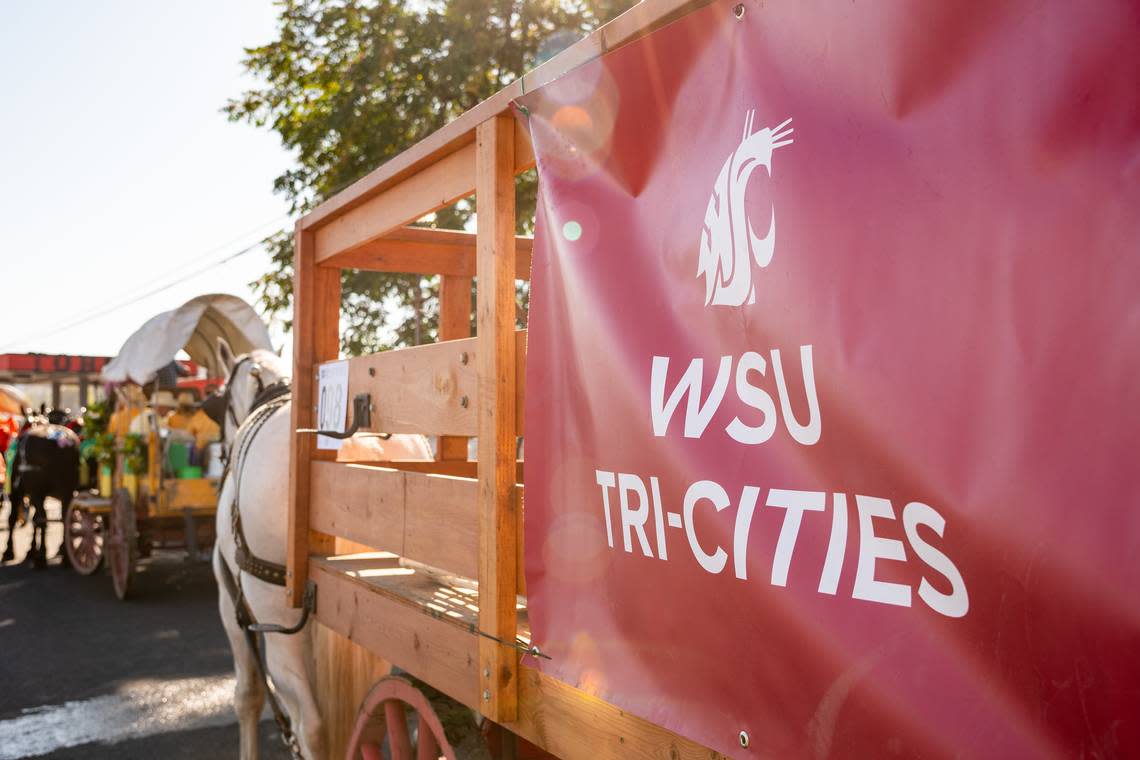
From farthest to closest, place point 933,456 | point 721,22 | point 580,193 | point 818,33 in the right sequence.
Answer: point 580,193 < point 721,22 < point 818,33 < point 933,456

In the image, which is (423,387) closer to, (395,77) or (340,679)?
(340,679)

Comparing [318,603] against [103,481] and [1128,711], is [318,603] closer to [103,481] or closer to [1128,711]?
[1128,711]

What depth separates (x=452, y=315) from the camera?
3898 millimetres

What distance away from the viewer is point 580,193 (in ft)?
5.88

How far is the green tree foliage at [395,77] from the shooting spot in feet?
32.3

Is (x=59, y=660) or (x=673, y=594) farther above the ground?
(x=673, y=594)

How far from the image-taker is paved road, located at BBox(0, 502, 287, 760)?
5234 mm

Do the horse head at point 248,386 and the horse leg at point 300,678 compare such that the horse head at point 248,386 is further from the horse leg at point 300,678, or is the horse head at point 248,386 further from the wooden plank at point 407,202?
the wooden plank at point 407,202

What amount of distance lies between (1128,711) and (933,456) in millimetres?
337

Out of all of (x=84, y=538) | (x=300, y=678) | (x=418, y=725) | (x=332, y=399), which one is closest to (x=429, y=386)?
(x=332, y=399)

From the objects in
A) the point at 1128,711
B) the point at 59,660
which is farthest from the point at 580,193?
the point at 59,660

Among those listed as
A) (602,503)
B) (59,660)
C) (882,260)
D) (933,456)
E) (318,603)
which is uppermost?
(882,260)

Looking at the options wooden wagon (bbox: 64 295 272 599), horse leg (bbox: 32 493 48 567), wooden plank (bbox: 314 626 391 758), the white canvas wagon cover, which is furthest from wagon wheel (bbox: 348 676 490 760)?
horse leg (bbox: 32 493 48 567)

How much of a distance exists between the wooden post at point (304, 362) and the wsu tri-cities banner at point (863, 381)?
192 cm
